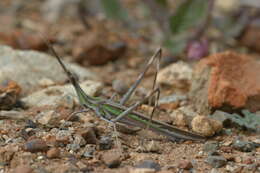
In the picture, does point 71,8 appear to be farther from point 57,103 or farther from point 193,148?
point 193,148

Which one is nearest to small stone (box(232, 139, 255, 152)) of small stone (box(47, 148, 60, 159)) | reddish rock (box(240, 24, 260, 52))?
small stone (box(47, 148, 60, 159))

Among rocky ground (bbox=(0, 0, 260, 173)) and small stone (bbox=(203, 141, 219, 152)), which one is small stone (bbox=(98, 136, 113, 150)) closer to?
rocky ground (bbox=(0, 0, 260, 173))

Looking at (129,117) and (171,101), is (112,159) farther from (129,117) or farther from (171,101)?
(171,101)

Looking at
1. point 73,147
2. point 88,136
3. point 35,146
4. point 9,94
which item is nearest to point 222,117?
point 88,136

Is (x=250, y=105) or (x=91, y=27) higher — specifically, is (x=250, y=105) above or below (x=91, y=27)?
below

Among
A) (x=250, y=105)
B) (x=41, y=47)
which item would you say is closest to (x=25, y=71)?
(x=41, y=47)
